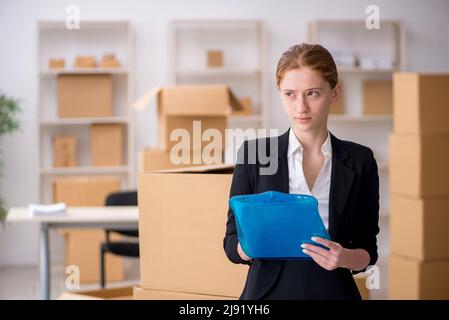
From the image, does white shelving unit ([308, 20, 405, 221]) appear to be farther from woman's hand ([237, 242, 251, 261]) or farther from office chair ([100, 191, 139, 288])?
woman's hand ([237, 242, 251, 261])

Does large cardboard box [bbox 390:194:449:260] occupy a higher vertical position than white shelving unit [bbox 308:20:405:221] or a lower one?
lower

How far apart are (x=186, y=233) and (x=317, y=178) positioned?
0.54 meters

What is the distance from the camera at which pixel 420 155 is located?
3.91m

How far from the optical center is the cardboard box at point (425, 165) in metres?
3.91

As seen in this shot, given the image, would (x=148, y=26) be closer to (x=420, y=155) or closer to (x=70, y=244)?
(x=70, y=244)

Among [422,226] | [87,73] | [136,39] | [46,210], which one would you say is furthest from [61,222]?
[136,39]

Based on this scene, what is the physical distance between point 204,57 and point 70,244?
182 centimetres

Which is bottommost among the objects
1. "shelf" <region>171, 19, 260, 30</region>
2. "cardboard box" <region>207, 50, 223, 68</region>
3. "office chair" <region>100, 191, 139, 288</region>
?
"office chair" <region>100, 191, 139, 288</region>

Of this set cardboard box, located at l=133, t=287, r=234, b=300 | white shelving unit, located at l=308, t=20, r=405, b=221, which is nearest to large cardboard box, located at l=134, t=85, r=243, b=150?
cardboard box, located at l=133, t=287, r=234, b=300

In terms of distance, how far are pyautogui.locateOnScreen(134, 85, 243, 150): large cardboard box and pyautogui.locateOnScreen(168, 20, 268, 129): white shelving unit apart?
7.92 ft

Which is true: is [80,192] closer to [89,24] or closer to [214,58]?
[89,24]

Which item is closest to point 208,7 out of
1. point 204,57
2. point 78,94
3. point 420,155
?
point 204,57

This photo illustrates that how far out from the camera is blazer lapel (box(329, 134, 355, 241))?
1281 millimetres

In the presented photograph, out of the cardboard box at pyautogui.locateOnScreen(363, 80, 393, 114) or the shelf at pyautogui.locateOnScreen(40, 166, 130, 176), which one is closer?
the shelf at pyautogui.locateOnScreen(40, 166, 130, 176)
